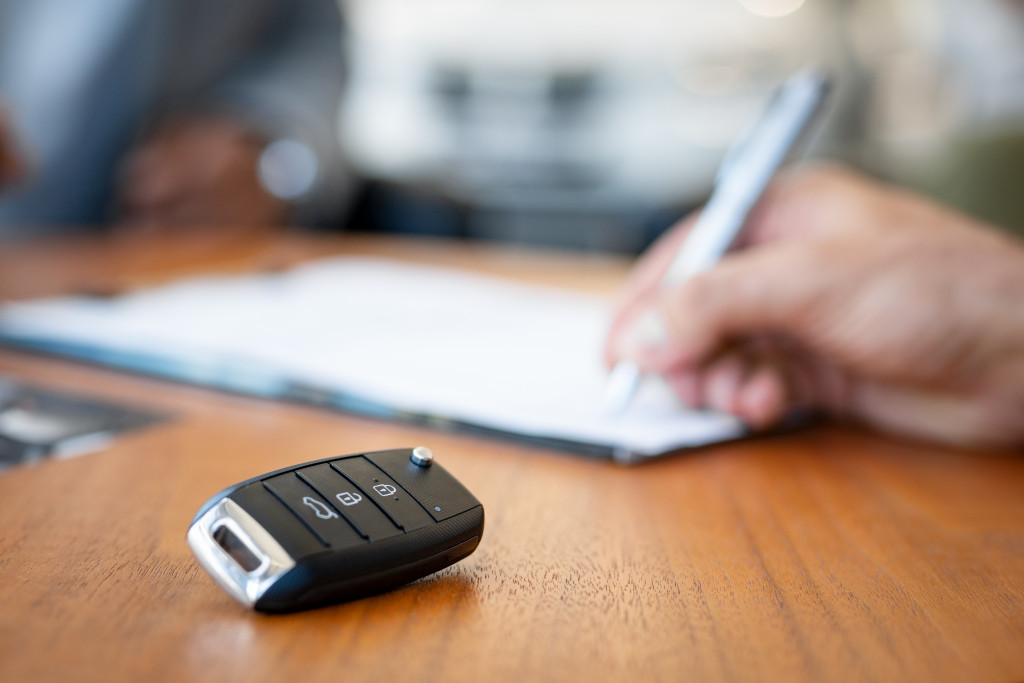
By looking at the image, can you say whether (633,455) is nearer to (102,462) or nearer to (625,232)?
(102,462)

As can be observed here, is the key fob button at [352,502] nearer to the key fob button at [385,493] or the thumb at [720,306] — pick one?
the key fob button at [385,493]

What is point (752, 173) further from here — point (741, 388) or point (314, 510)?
point (314, 510)

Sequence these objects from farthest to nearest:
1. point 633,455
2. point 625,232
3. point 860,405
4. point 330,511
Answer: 1. point 625,232
2. point 860,405
3. point 633,455
4. point 330,511

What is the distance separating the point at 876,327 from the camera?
1.29 feet

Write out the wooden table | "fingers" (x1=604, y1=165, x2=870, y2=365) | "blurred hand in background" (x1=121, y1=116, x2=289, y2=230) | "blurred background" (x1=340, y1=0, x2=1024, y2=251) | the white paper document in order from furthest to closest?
"blurred background" (x1=340, y1=0, x2=1024, y2=251), "blurred hand in background" (x1=121, y1=116, x2=289, y2=230), "fingers" (x1=604, y1=165, x2=870, y2=365), the white paper document, the wooden table

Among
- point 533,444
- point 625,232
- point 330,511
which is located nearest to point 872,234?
point 533,444

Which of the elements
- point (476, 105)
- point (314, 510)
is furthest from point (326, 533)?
point (476, 105)

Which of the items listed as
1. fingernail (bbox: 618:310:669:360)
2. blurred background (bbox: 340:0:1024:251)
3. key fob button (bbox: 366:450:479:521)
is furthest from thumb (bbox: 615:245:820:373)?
blurred background (bbox: 340:0:1024:251)

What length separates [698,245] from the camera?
1.51 ft

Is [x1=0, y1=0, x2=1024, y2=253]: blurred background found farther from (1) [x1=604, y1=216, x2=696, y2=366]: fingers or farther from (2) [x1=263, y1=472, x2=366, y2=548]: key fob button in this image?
(2) [x1=263, y1=472, x2=366, y2=548]: key fob button

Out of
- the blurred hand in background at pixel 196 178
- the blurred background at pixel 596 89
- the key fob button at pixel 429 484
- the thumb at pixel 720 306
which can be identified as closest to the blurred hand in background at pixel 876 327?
the thumb at pixel 720 306

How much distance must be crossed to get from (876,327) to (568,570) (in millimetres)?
237

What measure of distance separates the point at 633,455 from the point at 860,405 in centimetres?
17

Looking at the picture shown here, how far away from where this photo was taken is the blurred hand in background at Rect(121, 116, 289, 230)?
1.15 m
